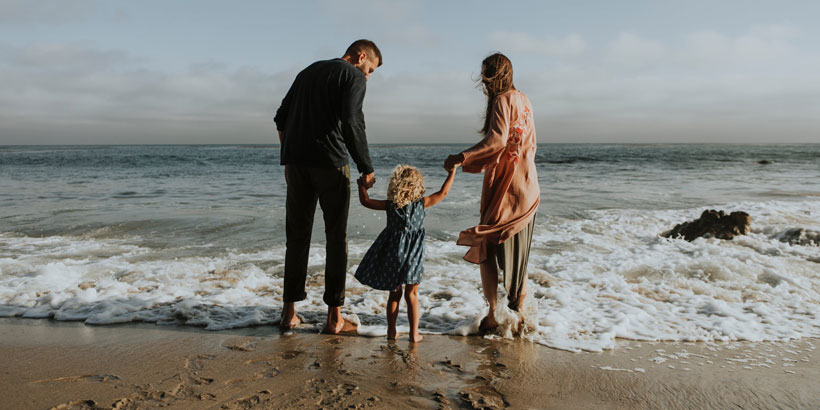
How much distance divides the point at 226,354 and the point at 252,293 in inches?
63.8

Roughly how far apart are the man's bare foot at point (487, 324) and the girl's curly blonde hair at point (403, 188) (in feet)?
3.39

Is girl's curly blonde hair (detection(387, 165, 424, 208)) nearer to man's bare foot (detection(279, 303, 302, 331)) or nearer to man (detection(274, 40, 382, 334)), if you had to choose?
man (detection(274, 40, 382, 334))

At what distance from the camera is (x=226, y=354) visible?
3.15 m

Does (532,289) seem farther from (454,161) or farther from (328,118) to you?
(328,118)

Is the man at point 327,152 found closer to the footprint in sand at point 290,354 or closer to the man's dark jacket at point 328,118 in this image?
the man's dark jacket at point 328,118

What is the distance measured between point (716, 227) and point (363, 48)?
626 centimetres

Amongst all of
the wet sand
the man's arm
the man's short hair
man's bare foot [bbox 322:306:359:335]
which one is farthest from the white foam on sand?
the man's short hair

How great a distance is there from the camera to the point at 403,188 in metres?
3.29

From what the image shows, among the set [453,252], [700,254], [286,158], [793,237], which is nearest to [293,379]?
[286,158]

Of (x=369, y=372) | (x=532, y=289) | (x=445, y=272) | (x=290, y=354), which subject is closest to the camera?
(x=369, y=372)

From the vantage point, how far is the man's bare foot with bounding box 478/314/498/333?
11.9 feet

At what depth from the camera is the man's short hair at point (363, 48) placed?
11.6 feet

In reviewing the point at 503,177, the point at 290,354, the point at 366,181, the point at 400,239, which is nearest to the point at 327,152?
the point at 366,181

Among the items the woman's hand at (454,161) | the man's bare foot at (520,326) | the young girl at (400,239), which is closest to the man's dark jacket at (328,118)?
the young girl at (400,239)
